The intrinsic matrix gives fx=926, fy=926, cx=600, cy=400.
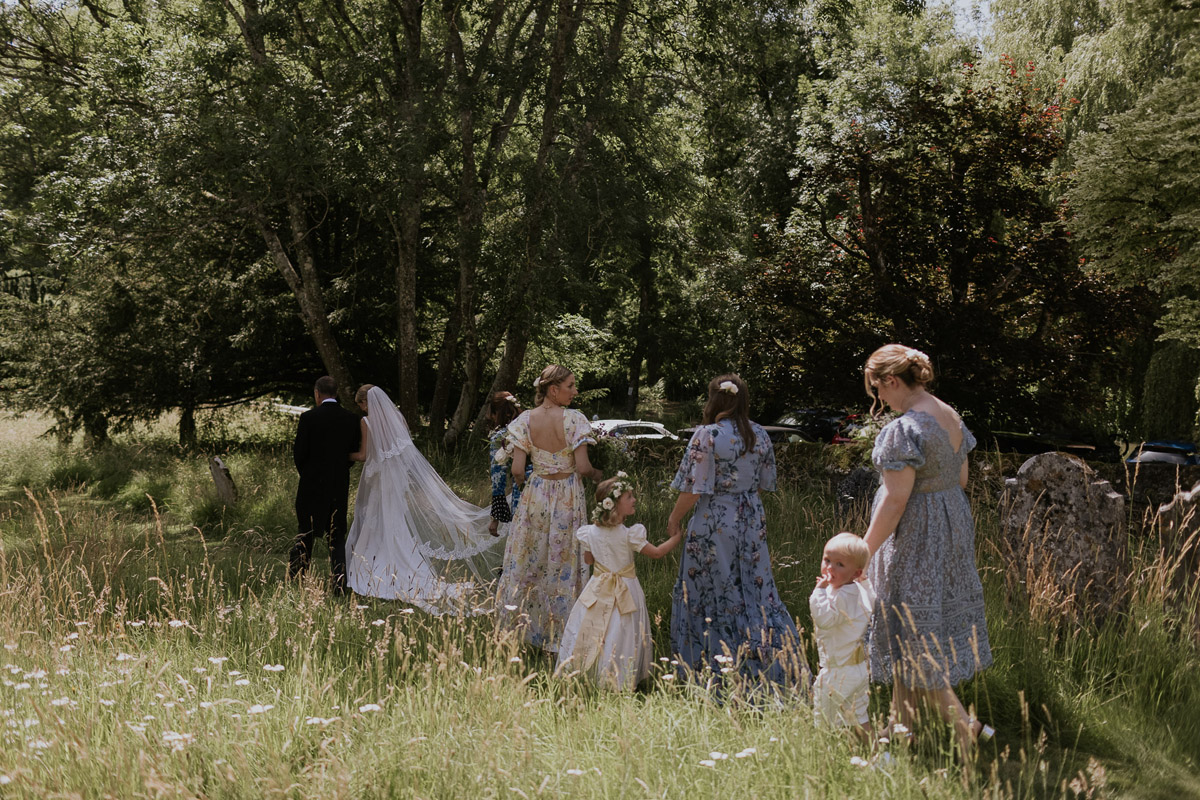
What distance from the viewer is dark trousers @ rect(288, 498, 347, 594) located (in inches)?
300

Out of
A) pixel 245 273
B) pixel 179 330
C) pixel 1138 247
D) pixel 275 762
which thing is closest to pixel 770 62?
pixel 1138 247

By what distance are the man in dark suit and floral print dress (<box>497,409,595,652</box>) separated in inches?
73.2

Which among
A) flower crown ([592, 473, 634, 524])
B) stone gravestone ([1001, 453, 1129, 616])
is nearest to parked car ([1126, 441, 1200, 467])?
stone gravestone ([1001, 453, 1129, 616])

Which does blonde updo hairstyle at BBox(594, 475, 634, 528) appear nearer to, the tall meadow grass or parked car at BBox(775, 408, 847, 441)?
the tall meadow grass

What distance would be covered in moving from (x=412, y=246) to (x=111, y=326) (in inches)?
284

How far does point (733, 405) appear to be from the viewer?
5523mm

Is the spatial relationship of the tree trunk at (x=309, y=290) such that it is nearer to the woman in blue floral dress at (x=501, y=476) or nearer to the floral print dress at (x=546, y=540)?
the woman in blue floral dress at (x=501, y=476)

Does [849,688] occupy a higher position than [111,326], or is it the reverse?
[111,326]

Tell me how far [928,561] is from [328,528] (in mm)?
5275

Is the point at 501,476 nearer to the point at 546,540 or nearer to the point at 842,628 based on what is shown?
the point at 546,540

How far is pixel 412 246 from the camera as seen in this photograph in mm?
14656

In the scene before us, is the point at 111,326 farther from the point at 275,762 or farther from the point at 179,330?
the point at 275,762

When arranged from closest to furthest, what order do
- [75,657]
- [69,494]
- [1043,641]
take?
[75,657]
[1043,641]
[69,494]

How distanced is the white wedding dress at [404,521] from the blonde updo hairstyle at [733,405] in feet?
11.5
